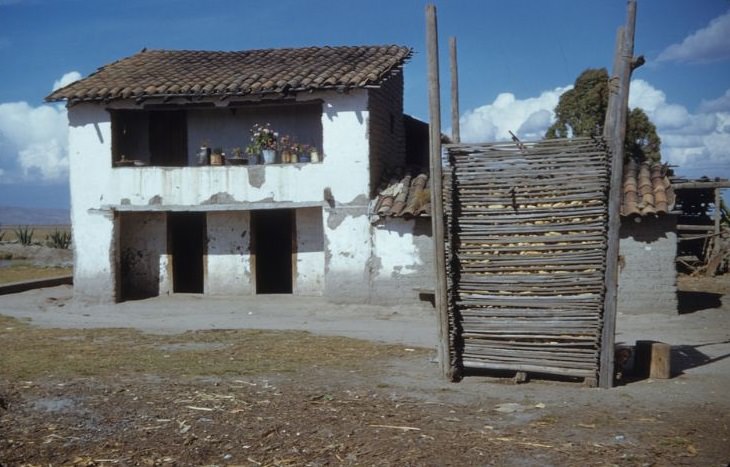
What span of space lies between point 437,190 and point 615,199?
1.91 m

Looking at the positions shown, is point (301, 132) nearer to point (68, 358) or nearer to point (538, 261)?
point (68, 358)

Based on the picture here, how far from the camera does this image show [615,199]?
7688mm

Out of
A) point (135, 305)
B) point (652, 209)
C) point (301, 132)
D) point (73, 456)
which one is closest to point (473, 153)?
point (73, 456)

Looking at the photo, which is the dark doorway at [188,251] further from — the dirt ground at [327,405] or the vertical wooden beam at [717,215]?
the vertical wooden beam at [717,215]

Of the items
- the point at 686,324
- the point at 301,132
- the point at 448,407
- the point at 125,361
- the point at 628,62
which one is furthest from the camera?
the point at 301,132

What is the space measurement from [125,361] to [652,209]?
9.20 metres

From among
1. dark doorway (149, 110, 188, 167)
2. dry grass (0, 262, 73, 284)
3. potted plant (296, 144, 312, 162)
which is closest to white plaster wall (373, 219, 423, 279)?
potted plant (296, 144, 312, 162)

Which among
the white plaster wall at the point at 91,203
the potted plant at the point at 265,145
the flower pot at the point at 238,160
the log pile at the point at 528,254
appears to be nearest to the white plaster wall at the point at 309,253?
the potted plant at the point at 265,145

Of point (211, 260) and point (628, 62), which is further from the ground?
point (628, 62)

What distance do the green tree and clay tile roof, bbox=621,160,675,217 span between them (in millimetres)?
8050

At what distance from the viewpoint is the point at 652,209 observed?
12.8m

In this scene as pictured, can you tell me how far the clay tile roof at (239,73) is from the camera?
15.4 metres

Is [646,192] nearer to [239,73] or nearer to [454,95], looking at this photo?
[454,95]

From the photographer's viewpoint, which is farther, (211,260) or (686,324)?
(211,260)
